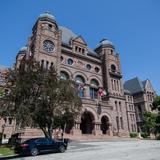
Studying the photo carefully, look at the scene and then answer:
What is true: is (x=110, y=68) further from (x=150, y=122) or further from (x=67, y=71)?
(x=150, y=122)

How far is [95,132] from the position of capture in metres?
42.4

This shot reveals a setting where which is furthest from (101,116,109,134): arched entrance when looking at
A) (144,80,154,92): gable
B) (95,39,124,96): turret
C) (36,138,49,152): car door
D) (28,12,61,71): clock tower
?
(144,80,154,92): gable

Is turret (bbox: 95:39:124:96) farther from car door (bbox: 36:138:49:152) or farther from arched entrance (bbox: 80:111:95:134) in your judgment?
car door (bbox: 36:138:49:152)

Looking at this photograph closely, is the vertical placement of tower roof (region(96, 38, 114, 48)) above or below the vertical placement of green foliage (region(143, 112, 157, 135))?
above

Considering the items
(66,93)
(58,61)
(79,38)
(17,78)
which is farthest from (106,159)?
(79,38)

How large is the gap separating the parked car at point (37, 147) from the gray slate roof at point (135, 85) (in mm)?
59232

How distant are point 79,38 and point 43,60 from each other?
15.8 metres

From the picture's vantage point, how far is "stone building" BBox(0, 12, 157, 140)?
43.4m

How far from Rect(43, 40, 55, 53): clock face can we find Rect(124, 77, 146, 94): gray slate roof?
42.2 m

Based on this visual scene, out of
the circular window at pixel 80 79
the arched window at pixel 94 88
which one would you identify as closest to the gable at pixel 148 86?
the arched window at pixel 94 88

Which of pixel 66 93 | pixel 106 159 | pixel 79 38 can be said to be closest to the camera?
pixel 106 159

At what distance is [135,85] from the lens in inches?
3044

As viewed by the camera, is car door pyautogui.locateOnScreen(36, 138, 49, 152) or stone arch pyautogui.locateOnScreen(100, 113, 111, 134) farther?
stone arch pyautogui.locateOnScreen(100, 113, 111, 134)

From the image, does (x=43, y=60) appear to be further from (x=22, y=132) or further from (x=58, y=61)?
(x=22, y=132)
